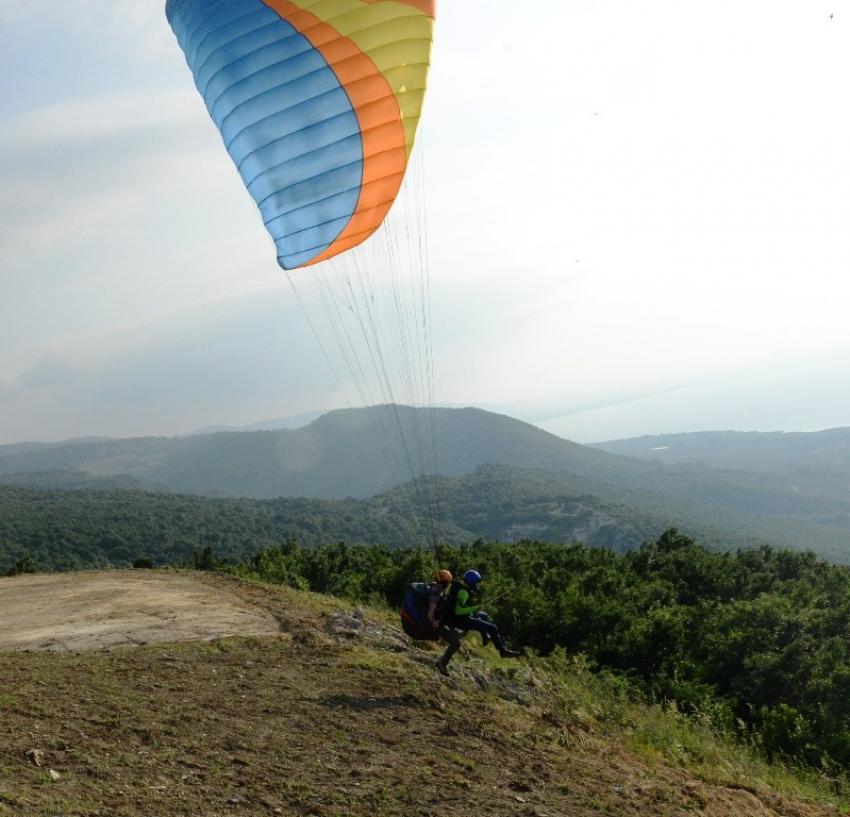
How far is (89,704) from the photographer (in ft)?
26.6

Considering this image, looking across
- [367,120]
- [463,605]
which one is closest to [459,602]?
[463,605]

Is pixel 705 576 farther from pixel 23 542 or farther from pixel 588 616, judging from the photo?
pixel 23 542

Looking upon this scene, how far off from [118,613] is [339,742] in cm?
805

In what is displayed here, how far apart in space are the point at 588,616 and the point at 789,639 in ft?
19.8

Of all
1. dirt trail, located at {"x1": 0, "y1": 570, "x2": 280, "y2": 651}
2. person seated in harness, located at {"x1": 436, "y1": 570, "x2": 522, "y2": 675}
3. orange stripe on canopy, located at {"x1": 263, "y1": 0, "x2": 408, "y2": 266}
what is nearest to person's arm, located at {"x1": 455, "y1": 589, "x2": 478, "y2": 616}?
person seated in harness, located at {"x1": 436, "y1": 570, "x2": 522, "y2": 675}

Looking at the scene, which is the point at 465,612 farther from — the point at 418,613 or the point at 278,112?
the point at 278,112

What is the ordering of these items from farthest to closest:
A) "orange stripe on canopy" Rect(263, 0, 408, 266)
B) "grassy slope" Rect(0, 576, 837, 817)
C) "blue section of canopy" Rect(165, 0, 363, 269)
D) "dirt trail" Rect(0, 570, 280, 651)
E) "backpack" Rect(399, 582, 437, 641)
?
"dirt trail" Rect(0, 570, 280, 651) → "blue section of canopy" Rect(165, 0, 363, 269) → "orange stripe on canopy" Rect(263, 0, 408, 266) → "backpack" Rect(399, 582, 437, 641) → "grassy slope" Rect(0, 576, 837, 817)

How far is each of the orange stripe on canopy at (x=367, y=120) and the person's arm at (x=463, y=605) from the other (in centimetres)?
605

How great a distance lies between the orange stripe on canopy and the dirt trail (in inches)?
259

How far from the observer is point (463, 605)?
1021cm

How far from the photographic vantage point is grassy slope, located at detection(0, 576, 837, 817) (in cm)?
638

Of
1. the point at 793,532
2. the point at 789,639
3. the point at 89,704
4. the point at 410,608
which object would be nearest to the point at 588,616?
the point at 789,639

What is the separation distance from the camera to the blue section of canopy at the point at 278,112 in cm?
1129

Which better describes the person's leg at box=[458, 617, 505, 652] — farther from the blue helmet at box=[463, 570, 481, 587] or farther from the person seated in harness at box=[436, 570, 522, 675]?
the blue helmet at box=[463, 570, 481, 587]
